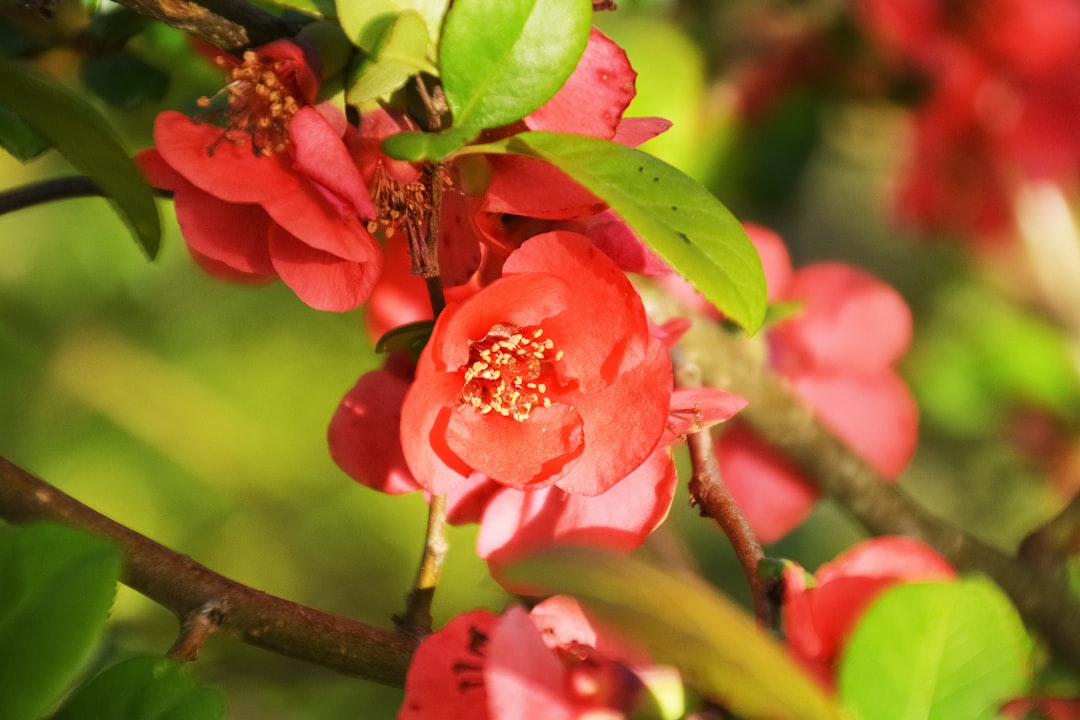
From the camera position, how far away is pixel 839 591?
0.43 m

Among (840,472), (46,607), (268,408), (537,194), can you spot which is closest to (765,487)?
(840,472)

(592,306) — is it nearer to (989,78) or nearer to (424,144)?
(424,144)

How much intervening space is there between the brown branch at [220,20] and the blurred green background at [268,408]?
0.97m

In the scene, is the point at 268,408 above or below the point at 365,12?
below

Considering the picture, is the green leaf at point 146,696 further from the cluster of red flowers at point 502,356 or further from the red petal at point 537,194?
the red petal at point 537,194

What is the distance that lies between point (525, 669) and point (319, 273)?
172 mm

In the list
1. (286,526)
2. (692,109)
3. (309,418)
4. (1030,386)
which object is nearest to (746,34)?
(692,109)

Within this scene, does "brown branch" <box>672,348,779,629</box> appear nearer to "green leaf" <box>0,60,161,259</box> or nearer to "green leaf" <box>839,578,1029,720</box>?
"green leaf" <box>839,578,1029,720</box>

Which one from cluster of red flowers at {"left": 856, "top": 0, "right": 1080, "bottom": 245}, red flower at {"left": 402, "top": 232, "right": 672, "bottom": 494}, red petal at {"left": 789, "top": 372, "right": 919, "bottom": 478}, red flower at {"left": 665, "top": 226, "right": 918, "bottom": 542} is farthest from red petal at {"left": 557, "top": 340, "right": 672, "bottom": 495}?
cluster of red flowers at {"left": 856, "top": 0, "right": 1080, "bottom": 245}

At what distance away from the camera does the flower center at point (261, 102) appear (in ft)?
1.30

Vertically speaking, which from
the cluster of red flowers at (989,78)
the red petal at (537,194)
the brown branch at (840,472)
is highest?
the red petal at (537,194)

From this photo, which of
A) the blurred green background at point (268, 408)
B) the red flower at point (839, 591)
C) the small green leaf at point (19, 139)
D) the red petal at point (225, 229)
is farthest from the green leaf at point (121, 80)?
the blurred green background at point (268, 408)

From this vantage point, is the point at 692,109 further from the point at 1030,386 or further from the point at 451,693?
the point at 451,693

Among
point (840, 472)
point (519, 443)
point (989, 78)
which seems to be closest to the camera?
point (519, 443)
